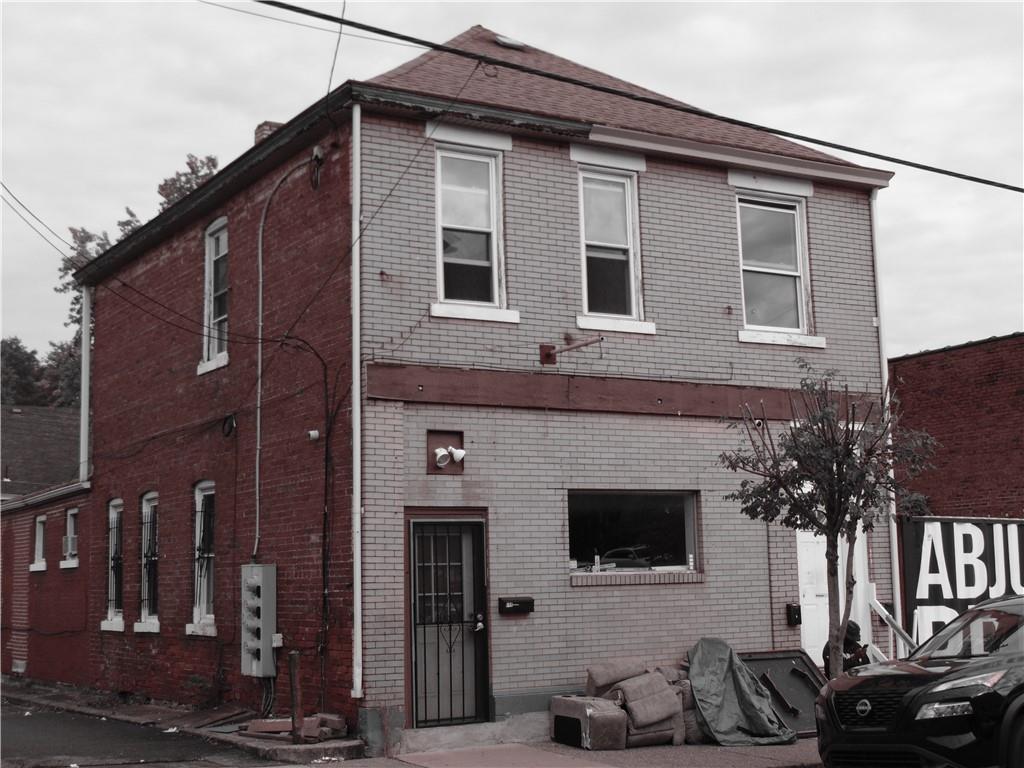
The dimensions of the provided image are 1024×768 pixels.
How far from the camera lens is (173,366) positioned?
18.0 m

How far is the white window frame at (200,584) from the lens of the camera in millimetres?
16406

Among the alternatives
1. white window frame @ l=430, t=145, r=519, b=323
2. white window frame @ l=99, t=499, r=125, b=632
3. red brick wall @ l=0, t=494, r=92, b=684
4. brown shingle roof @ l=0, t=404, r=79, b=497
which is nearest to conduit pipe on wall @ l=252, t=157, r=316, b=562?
white window frame @ l=430, t=145, r=519, b=323

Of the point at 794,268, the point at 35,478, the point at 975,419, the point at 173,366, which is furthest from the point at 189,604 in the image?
the point at 35,478

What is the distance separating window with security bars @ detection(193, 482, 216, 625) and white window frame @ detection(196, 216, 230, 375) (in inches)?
64.9

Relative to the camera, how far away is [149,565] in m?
18.3

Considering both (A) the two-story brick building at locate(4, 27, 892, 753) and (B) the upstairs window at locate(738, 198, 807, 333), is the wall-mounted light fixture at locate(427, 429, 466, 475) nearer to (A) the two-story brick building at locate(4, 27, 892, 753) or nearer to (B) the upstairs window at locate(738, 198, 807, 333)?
(A) the two-story brick building at locate(4, 27, 892, 753)

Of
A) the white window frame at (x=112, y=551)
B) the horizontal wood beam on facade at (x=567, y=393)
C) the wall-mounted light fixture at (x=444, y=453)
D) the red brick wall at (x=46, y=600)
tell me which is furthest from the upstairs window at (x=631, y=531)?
the red brick wall at (x=46, y=600)

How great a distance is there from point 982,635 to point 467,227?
698 centimetres

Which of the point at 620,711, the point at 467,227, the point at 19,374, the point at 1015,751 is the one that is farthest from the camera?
the point at 19,374

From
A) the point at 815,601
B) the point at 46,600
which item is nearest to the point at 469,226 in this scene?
the point at 815,601

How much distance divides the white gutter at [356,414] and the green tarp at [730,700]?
3.77 m

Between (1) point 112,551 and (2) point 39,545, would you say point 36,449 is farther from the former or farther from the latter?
(1) point 112,551

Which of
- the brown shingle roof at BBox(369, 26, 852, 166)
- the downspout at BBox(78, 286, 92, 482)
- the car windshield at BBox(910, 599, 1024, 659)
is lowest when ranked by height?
the car windshield at BBox(910, 599, 1024, 659)

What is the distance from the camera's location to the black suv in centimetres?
943
